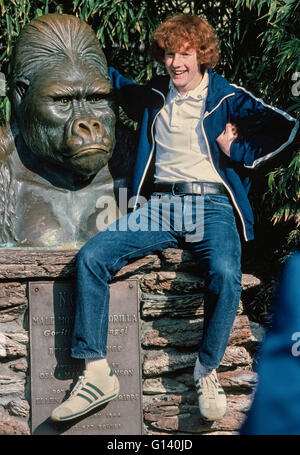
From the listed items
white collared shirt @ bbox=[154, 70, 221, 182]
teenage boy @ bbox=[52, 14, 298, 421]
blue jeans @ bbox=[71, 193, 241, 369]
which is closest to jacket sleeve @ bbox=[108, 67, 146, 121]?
teenage boy @ bbox=[52, 14, 298, 421]

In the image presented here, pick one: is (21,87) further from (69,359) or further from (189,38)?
(69,359)

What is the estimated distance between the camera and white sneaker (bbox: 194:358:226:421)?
414 cm

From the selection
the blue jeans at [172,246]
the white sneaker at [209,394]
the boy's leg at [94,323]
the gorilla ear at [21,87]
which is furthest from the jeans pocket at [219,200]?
the gorilla ear at [21,87]

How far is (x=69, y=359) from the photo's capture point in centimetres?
430

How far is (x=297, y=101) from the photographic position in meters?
4.83

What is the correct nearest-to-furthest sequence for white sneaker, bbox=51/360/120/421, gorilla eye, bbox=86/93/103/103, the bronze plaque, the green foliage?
white sneaker, bbox=51/360/120/421 → the bronze plaque → gorilla eye, bbox=86/93/103/103 → the green foliage

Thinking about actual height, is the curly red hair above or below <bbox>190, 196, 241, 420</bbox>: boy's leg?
above

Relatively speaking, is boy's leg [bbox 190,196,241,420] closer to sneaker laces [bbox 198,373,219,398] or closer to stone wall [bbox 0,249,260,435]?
sneaker laces [bbox 198,373,219,398]

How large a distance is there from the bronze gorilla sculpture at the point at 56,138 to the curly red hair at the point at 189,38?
1.47 ft

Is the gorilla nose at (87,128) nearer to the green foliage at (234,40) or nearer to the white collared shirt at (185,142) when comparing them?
the white collared shirt at (185,142)

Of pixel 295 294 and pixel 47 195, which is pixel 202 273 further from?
pixel 47 195

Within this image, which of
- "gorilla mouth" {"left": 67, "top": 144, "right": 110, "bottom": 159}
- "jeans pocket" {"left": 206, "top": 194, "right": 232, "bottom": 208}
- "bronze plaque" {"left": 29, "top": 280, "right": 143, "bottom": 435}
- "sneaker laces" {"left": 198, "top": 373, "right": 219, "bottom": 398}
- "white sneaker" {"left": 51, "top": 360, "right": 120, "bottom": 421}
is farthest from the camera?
"gorilla mouth" {"left": 67, "top": 144, "right": 110, "bottom": 159}

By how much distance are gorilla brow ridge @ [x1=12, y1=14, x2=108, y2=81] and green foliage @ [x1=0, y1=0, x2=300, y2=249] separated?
276 mm

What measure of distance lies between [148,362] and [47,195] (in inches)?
46.0
